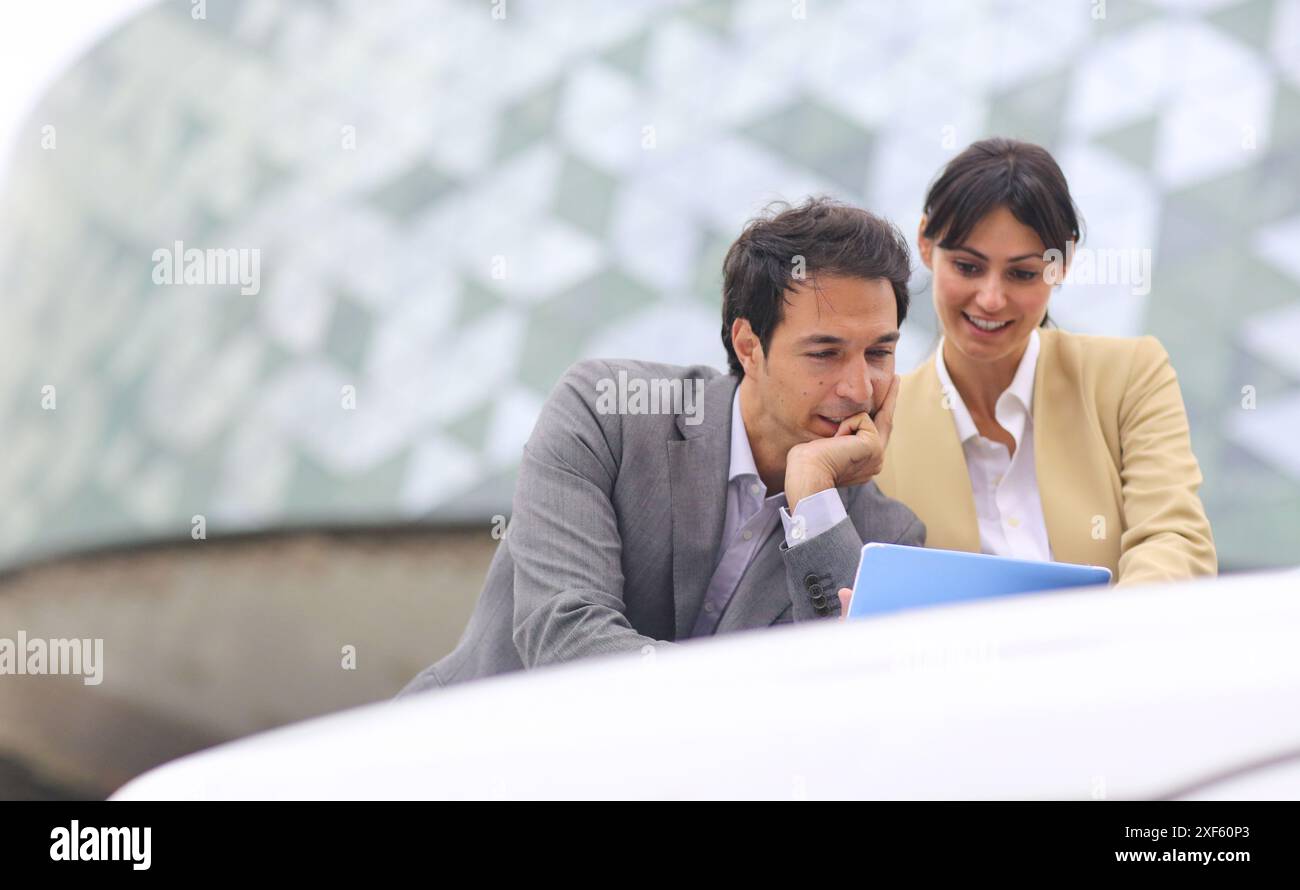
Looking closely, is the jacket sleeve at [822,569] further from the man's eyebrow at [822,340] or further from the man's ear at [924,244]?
the man's ear at [924,244]

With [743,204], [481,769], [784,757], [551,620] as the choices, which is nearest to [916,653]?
[784,757]

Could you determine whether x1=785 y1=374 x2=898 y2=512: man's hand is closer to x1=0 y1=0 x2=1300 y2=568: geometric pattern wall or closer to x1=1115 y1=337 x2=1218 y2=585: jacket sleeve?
x1=1115 y1=337 x2=1218 y2=585: jacket sleeve

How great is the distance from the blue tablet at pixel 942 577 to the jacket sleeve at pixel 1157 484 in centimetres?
82

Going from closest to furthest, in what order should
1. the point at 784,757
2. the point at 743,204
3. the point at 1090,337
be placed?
the point at 784,757, the point at 1090,337, the point at 743,204

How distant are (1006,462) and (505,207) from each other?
25.6 feet

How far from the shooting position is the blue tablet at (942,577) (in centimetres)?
184

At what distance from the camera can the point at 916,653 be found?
108 centimetres

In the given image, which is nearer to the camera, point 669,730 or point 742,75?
point 669,730

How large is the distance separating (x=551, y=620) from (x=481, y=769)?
1158mm

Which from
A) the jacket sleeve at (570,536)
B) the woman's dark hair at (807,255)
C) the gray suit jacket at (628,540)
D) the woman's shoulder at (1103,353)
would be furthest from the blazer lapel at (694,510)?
the woman's shoulder at (1103,353)

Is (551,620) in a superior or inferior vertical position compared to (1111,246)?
inferior

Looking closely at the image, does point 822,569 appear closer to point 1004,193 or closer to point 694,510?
point 694,510

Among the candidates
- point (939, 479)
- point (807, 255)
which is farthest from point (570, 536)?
point (939, 479)

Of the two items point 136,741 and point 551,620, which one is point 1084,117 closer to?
point 551,620
